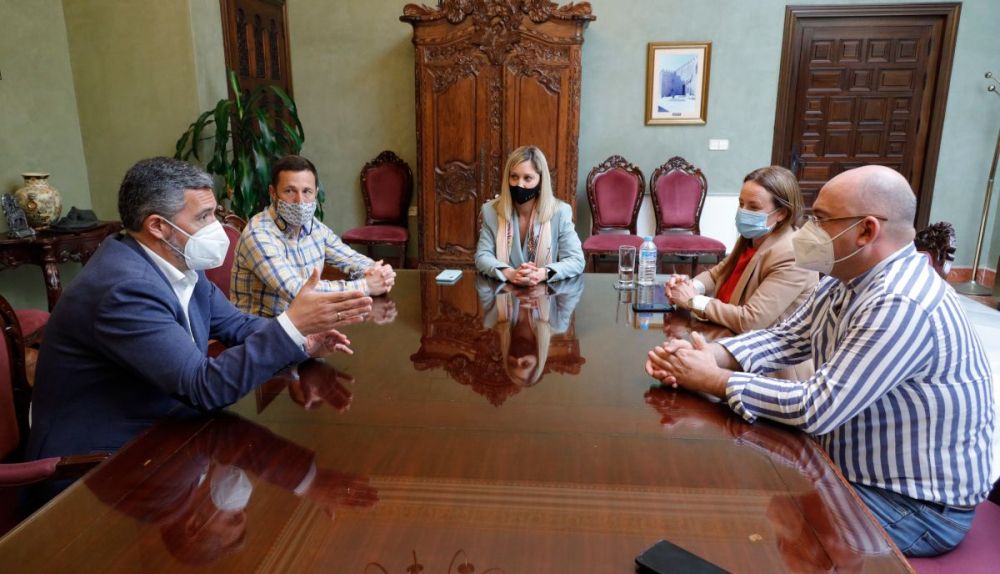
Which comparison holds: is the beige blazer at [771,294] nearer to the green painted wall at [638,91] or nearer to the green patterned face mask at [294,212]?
the green patterned face mask at [294,212]

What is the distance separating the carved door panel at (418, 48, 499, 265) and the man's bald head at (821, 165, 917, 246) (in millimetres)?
3770

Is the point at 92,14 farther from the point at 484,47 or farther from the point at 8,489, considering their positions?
the point at 8,489

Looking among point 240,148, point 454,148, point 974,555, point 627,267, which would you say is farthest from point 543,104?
point 974,555

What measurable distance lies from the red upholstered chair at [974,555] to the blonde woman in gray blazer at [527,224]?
1671mm

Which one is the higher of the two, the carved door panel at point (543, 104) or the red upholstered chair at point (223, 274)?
the carved door panel at point (543, 104)

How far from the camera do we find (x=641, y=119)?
534 centimetres

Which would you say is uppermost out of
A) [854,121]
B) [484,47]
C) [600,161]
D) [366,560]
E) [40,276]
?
[484,47]

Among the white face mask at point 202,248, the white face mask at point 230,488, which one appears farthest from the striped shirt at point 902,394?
the white face mask at point 202,248

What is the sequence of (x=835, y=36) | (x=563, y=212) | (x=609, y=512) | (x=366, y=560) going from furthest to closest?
(x=835, y=36), (x=563, y=212), (x=609, y=512), (x=366, y=560)

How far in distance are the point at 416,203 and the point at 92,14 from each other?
8.47 ft

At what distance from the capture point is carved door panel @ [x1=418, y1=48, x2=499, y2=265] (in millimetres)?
4871

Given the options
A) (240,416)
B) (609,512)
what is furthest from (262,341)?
(609,512)

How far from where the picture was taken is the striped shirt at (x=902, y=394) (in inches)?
48.6

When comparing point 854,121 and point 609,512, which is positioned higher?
point 854,121
